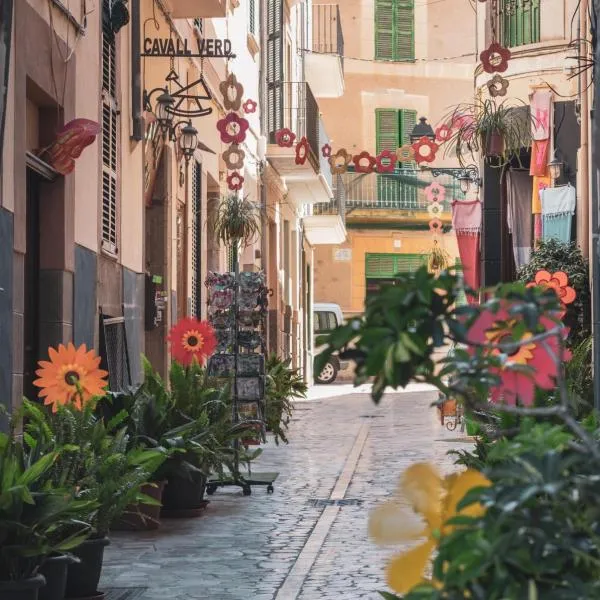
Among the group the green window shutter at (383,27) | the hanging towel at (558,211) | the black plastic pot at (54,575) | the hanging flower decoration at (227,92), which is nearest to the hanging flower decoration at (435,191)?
the green window shutter at (383,27)

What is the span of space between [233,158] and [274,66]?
27.2 feet

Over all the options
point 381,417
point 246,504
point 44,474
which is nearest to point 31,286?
point 246,504

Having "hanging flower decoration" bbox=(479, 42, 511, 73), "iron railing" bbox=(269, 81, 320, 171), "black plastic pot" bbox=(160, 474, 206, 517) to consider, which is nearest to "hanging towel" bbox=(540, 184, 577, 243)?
"hanging flower decoration" bbox=(479, 42, 511, 73)

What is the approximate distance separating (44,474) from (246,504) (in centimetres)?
556

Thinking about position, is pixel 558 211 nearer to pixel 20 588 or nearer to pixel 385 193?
pixel 20 588

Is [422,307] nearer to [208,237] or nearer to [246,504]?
[246,504]

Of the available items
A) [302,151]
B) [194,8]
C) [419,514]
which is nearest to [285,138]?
[302,151]

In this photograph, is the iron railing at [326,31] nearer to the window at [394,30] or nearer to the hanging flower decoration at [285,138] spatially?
the window at [394,30]

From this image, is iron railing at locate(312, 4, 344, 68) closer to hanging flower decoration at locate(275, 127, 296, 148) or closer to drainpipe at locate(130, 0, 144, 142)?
hanging flower decoration at locate(275, 127, 296, 148)

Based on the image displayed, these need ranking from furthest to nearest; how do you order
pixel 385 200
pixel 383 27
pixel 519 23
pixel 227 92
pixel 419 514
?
pixel 385 200, pixel 383 27, pixel 519 23, pixel 227 92, pixel 419 514

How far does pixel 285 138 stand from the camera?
1099 inches

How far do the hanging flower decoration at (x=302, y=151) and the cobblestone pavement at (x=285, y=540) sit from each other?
30.0 feet

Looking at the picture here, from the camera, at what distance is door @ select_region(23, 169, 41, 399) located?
41.1ft

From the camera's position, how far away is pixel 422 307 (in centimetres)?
319
